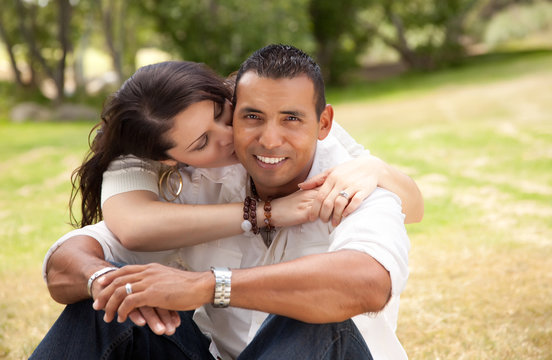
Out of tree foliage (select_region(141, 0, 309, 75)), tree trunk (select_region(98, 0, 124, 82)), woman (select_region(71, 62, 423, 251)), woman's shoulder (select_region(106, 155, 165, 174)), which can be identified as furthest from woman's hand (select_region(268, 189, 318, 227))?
tree trunk (select_region(98, 0, 124, 82))

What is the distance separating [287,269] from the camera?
6.91 feet

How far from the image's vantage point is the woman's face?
9.23ft

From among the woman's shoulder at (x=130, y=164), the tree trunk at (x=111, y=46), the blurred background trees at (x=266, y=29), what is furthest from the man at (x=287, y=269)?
the tree trunk at (x=111, y=46)

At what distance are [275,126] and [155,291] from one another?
35.1 inches

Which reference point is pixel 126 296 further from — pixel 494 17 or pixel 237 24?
pixel 494 17

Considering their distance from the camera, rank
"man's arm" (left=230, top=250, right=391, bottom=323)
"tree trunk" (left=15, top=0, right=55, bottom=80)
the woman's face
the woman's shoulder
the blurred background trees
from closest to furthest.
→ "man's arm" (left=230, top=250, right=391, bottom=323)
the woman's face
the woman's shoulder
the blurred background trees
"tree trunk" (left=15, top=0, right=55, bottom=80)

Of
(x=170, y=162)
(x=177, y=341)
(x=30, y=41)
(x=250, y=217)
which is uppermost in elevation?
(x=170, y=162)

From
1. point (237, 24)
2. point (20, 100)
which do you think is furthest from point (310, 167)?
point (20, 100)

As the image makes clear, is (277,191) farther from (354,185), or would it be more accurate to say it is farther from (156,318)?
(156,318)

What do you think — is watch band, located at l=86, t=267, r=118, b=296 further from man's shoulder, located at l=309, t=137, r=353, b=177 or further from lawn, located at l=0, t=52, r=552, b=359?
lawn, located at l=0, t=52, r=552, b=359

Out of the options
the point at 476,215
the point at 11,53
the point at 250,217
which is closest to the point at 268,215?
the point at 250,217

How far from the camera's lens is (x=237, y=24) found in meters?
18.2

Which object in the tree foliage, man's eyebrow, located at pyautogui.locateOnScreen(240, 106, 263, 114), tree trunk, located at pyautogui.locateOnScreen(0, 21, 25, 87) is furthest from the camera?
tree trunk, located at pyautogui.locateOnScreen(0, 21, 25, 87)

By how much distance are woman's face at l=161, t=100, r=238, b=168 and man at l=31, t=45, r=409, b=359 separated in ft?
0.37
